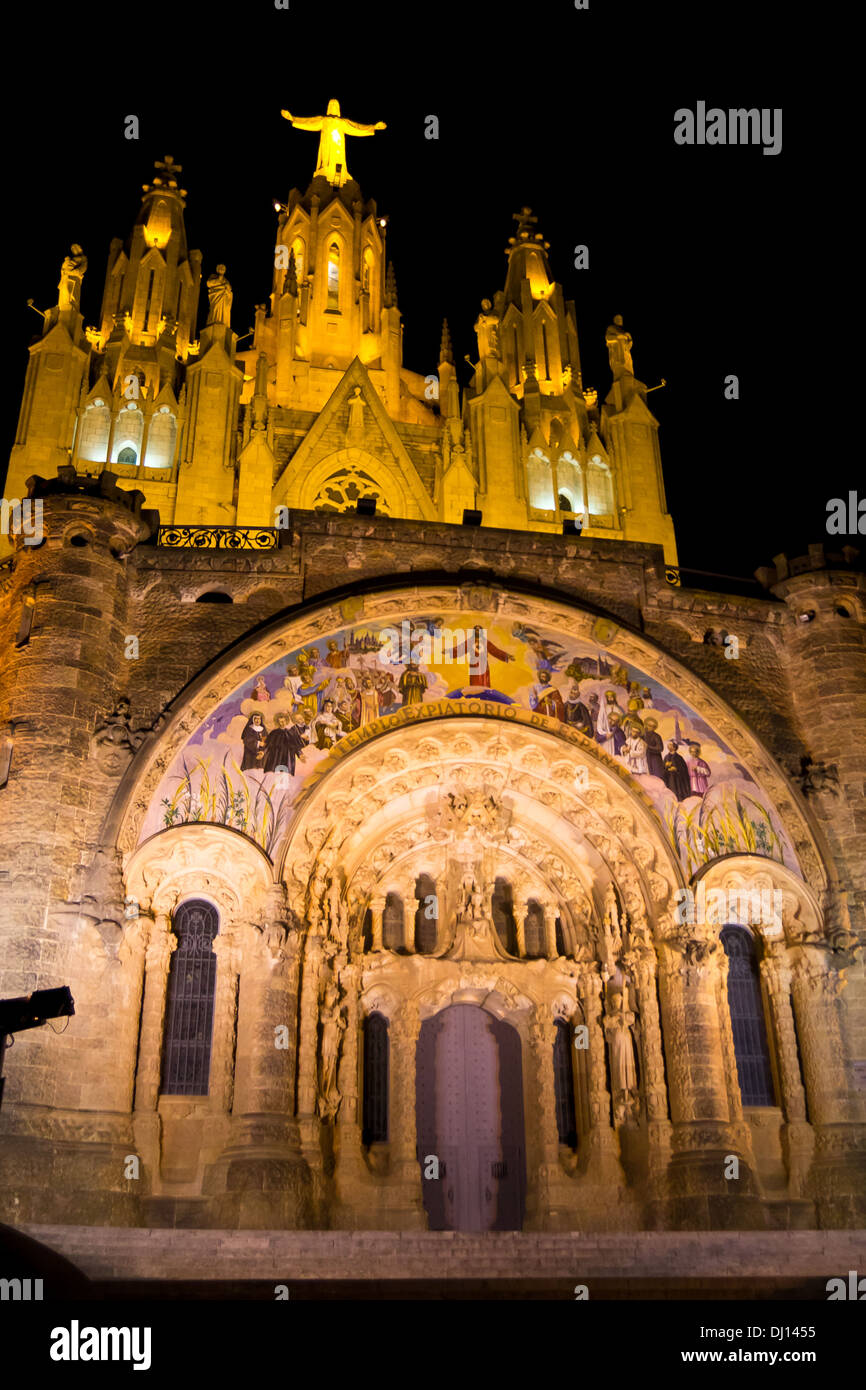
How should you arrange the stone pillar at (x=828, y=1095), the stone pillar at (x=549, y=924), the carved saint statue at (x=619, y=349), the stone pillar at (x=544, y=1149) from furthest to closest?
the carved saint statue at (x=619, y=349)
the stone pillar at (x=549, y=924)
the stone pillar at (x=544, y=1149)
the stone pillar at (x=828, y=1095)

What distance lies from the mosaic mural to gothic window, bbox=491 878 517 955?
3044 mm

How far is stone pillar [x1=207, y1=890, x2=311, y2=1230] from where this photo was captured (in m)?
15.0

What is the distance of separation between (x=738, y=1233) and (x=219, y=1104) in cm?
702

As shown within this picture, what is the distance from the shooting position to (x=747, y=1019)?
18.3 m

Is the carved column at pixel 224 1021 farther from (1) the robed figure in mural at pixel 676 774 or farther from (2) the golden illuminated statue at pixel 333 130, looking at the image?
(2) the golden illuminated statue at pixel 333 130

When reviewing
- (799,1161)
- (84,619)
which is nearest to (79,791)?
(84,619)

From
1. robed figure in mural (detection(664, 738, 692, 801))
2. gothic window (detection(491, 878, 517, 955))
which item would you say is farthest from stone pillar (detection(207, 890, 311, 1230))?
robed figure in mural (detection(664, 738, 692, 801))

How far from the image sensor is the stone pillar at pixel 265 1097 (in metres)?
15.0

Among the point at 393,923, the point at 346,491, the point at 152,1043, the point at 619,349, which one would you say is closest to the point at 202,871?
the point at 152,1043

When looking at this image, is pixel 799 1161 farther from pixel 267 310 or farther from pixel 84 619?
pixel 267 310

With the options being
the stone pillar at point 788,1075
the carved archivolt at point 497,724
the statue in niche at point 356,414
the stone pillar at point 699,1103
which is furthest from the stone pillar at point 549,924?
the statue in niche at point 356,414

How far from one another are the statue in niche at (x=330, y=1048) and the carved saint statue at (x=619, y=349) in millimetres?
20927

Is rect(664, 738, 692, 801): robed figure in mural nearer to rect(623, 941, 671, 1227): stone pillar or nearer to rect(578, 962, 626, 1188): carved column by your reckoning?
rect(623, 941, 671, 1227): stone pillar
